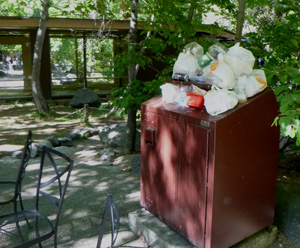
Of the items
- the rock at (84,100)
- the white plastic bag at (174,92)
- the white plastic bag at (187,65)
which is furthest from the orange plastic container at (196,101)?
the rock at (84,100)

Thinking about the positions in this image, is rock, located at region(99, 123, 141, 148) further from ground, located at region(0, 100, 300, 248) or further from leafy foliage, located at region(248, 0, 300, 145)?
leafy foliage, located at region(248, 0, 300, 145)

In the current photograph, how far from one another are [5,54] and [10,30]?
4.50 ft

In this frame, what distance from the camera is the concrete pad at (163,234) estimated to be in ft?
10.0

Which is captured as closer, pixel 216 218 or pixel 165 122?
pixel 216 218

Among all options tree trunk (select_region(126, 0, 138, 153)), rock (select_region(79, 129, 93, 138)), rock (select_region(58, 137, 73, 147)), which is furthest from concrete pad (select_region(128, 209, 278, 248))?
rock (select_region(79, 129, 93, 138))

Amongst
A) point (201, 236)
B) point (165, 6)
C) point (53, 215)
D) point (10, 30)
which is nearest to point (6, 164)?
point (53, 215)

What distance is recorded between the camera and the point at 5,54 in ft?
51.0

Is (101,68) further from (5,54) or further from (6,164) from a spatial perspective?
(6,164)

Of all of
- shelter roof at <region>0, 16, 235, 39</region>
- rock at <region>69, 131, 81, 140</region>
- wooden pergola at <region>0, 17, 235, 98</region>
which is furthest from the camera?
wooden pergola at <region>0, 17, 235, 98</region>

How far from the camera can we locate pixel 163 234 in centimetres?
315

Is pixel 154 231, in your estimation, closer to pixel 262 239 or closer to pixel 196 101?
pixel 262 239

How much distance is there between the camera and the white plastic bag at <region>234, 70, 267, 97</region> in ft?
9.53

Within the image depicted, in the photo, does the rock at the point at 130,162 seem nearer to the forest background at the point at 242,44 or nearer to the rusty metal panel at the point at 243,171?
the forest background at the point at 242,44

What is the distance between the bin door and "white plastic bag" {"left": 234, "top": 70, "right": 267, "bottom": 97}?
0.51 m
